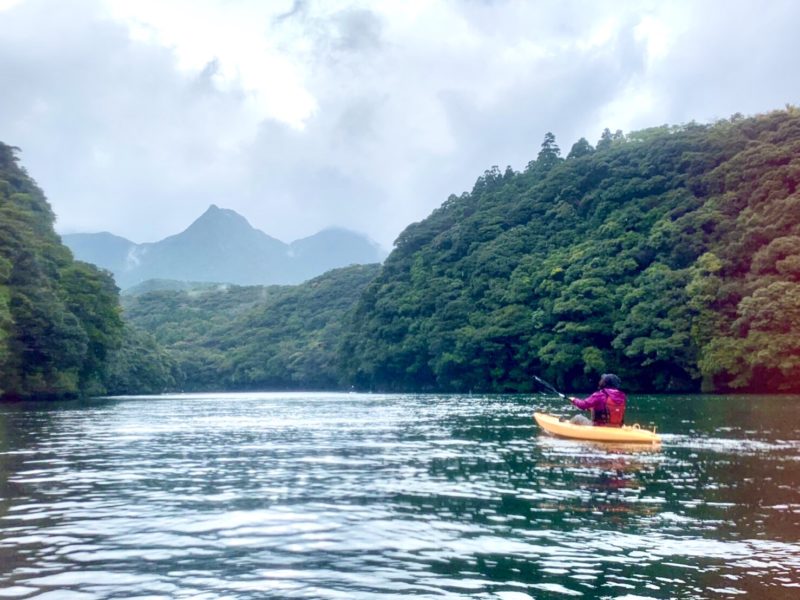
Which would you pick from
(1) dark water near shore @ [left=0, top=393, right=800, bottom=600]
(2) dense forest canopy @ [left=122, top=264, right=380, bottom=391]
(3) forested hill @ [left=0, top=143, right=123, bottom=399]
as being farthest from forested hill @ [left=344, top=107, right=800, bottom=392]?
(1) dark water near shore @ [left=0, top=393, right=800, bottom=600]

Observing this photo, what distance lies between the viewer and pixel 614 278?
7131 cm

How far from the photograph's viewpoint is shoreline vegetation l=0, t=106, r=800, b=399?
5694cm

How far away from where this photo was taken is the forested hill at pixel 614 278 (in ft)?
196

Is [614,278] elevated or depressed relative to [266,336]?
elevated

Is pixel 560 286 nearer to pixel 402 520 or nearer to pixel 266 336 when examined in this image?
pixel 402 520

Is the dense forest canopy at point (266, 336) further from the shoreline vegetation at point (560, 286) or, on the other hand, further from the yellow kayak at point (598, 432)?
the yellow kayak at point (598, 432)

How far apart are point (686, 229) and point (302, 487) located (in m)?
60.3

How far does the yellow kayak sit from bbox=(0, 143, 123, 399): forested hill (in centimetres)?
3476

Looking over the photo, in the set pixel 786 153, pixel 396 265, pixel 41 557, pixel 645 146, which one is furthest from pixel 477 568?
pixel 396 265

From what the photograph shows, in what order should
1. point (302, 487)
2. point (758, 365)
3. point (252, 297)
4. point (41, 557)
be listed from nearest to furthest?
point (41, 557) → point (302, 487) → point (758, 365) → point (252, 297)

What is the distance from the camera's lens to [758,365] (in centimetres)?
5747

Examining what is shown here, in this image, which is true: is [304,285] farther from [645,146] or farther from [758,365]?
[758,365]

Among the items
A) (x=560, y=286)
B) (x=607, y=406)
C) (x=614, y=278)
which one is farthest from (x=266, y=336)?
(x=607, y=406)

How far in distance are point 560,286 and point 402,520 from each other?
6507 cm
